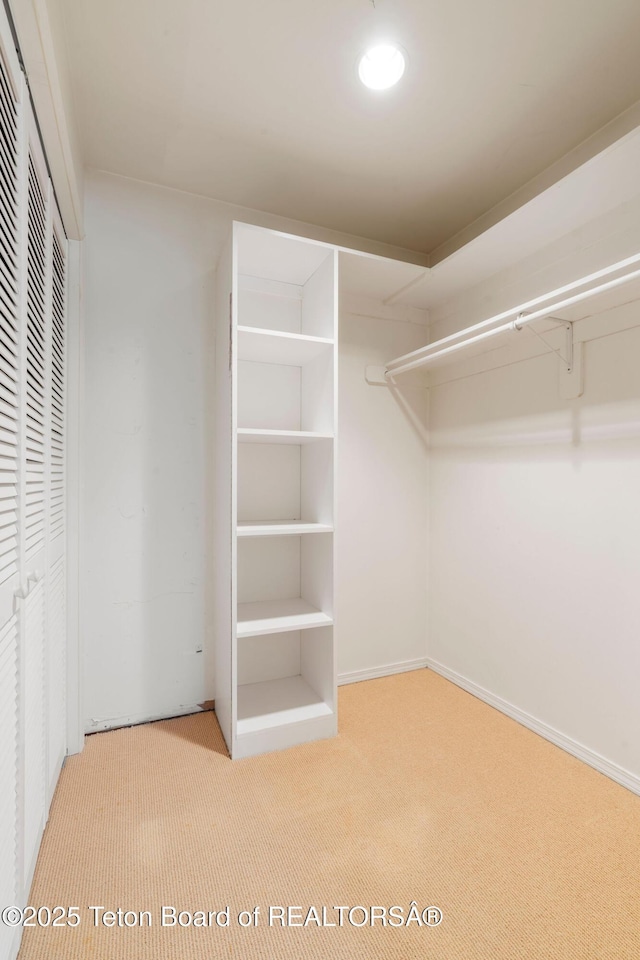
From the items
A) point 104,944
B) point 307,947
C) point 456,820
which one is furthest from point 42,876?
point 456,820

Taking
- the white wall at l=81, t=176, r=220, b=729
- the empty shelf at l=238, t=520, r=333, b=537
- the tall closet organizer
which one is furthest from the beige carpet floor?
the empty shelf at l=238, t=520, r=333, b=537

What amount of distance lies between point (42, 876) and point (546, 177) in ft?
10.4

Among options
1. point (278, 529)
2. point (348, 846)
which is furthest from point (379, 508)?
point (348, 846)

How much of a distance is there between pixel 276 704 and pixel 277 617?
0.41m

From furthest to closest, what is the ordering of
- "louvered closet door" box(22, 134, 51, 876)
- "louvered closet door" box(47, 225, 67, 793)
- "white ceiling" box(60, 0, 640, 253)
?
"louvered closet door" box(47, 225, 67, 793)
"white ceiling" box(60, 0, 640, 253)
"louvered closet door" box(22, 134, 51, 876)

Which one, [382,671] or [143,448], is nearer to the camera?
[143,448]

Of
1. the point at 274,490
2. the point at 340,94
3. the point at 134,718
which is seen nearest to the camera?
the point at 340,94

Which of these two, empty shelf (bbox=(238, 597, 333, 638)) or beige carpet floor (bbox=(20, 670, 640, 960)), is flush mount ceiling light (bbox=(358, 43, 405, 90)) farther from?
beige carpet floor (bbox=(20, 670, 640, 960))

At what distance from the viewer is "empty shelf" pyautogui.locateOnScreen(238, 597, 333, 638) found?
75.2 inches

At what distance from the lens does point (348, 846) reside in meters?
1.41

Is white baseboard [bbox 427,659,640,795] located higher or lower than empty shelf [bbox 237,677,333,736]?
lower

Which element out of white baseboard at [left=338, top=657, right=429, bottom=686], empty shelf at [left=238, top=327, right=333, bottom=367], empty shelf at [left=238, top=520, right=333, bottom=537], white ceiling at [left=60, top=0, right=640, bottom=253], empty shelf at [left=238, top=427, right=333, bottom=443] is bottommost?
white baseboard at [left=338, top=657, right=429, bottom=686]

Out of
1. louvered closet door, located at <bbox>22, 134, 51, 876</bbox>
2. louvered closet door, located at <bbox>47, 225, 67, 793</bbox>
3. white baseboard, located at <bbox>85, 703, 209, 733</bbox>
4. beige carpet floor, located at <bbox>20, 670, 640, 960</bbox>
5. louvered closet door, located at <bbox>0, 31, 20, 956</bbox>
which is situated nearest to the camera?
louvered closet door, located at <bbox>0, 31, 20, 956</bbox>

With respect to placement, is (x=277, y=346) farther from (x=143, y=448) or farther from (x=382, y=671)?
(x=382, y=671)
